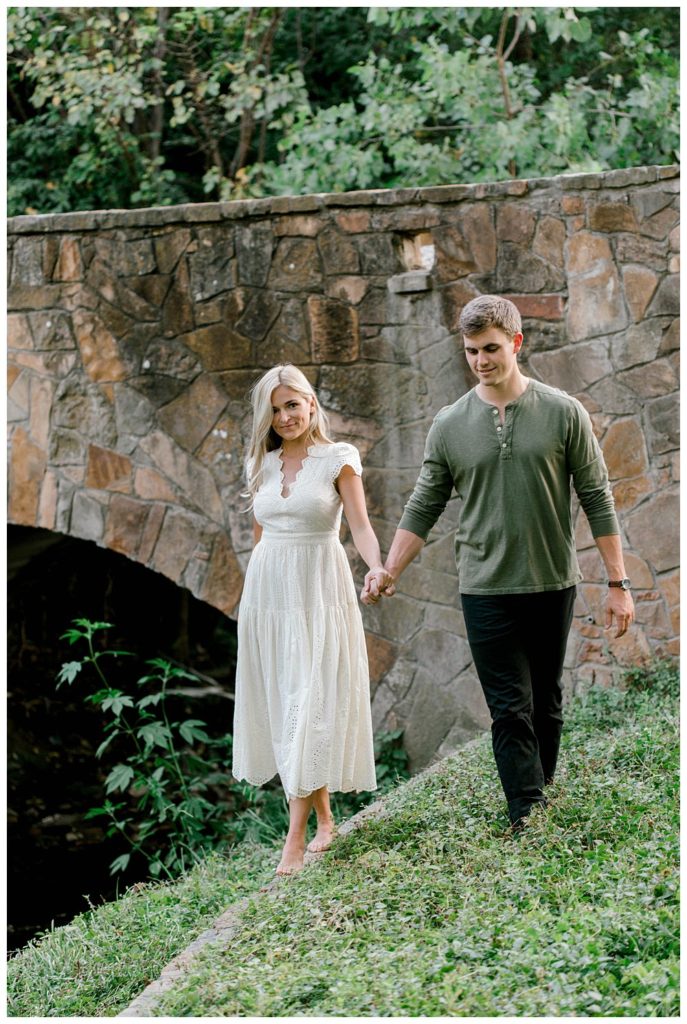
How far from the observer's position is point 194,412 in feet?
18.5

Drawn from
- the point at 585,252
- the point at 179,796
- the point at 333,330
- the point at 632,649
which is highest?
the point at 585,252

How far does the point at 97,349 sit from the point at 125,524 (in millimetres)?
881

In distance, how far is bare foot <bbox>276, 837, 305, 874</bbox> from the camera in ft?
12.2

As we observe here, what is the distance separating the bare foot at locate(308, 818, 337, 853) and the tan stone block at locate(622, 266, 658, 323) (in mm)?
2477

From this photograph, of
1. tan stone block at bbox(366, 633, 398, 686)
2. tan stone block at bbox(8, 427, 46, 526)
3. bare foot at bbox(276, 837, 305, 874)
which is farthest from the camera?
tan stone block at bbox(8, 427, 46, 526)

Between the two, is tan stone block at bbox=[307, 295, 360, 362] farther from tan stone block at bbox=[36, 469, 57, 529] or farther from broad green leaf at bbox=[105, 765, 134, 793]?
broad green leaf at bbox=[105, 765, 134, 793]

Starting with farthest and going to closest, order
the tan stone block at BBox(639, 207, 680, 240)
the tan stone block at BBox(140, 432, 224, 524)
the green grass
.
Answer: the tan stone block at BBox(140, 432, 224, 524) < the tan stone block at BBox(639, 207, 680, 240) < the green grass

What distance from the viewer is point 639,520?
16.4ft

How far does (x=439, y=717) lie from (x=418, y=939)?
8.69 ft

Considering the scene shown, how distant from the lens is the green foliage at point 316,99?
6.99 meters

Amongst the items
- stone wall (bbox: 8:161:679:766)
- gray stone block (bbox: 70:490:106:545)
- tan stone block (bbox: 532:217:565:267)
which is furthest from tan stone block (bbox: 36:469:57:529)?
tan stone block (bbox: 532:217:565:267)

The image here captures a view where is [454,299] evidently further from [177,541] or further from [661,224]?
[177,541]

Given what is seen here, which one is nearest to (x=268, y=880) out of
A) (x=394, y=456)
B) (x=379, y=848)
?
(x=379, y=848)

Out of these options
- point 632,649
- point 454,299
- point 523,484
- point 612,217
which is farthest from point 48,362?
point 523,484
